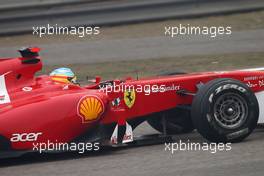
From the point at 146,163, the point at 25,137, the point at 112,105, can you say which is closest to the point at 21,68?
the point at 25,137

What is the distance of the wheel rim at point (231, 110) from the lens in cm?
802

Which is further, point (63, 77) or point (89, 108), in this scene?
point (63, 77)

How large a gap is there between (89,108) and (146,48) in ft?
21.5

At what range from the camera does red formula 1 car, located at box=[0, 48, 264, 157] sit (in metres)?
7.58

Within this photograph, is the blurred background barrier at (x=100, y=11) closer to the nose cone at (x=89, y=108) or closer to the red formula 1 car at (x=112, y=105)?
the red formula 1 car at (x=112, y=105)

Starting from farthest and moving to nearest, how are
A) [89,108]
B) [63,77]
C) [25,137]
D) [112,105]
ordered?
[63,77], [112,105], [89,108], [25,137]

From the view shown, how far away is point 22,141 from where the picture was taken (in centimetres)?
753

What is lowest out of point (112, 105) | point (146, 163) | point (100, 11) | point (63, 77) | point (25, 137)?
point (146, 163)

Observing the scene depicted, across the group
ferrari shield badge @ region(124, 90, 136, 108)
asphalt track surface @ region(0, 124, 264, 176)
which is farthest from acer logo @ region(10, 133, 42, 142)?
ferrari shield badge @ region(124, 90, 136, 108)

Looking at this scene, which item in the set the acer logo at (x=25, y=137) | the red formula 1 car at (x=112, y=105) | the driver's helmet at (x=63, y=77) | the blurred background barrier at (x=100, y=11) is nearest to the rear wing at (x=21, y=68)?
the red formula 1 car at (x=112, y=105)

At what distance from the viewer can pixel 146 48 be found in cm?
1423

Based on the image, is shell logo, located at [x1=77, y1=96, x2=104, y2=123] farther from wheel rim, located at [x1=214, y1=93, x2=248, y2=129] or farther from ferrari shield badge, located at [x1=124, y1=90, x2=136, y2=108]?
wheel rim, located at [x1=214, y1=93, x2=248, y2=129]

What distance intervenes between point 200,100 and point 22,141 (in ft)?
6.17

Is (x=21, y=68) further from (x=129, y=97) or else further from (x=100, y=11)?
(x=100, y=11)
